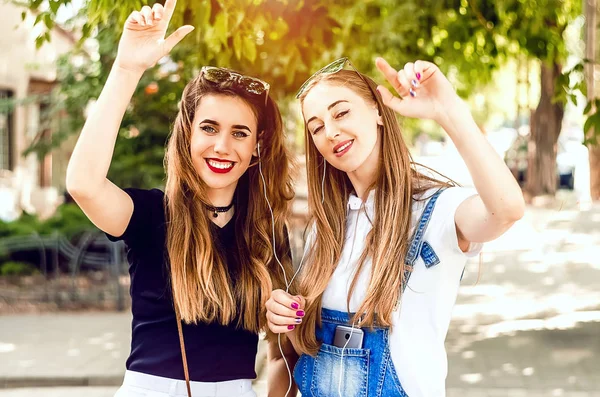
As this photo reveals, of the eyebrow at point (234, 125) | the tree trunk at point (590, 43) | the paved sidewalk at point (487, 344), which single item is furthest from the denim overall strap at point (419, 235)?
the tree trunk at point (590, 43)

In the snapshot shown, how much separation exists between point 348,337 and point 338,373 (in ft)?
0.40

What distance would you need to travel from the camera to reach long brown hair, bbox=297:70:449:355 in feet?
7.99

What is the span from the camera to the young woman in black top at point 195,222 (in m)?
2.39

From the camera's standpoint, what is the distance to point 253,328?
267cm

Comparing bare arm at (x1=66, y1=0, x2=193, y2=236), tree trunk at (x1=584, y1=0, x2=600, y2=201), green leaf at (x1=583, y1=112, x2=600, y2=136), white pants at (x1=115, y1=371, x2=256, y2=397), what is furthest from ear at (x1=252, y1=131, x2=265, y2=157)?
tree trunk at (x1=584, y1=0, x2=600, y2=201)

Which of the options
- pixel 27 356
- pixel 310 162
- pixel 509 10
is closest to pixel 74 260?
pixel 27 356

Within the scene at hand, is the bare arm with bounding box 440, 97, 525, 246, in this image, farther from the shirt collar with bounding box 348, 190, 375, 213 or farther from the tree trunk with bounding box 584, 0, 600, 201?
the tree trunk with bounding box 584, 0, 600, 201

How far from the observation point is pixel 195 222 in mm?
2729

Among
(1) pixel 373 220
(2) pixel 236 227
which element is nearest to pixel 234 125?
(2) pixel 236 227

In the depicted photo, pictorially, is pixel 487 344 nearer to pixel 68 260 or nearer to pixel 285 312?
pixel 285 312

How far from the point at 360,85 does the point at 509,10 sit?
566 cm

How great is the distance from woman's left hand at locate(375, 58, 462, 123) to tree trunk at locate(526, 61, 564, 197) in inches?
673

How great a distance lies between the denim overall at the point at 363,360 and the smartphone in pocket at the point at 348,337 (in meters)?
0.01

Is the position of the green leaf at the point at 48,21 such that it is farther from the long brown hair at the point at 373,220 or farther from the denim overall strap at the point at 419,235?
the denim overall strap at the point at 419,235
